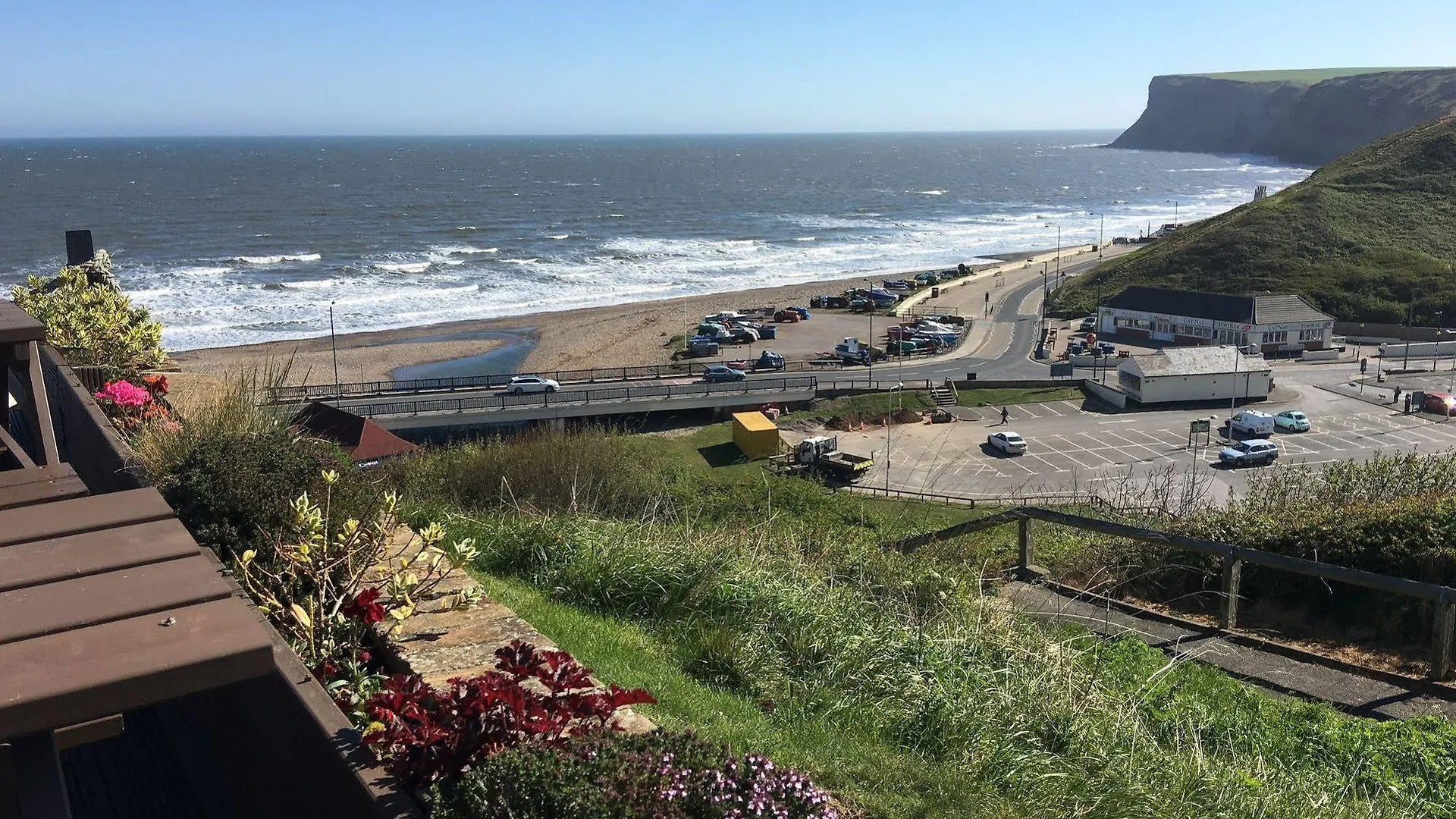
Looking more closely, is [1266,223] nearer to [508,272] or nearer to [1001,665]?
[508,272]

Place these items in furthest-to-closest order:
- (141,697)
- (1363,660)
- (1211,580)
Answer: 1. (1211,580)
2. (1363,660)
3. (141,697)

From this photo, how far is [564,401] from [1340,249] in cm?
5782

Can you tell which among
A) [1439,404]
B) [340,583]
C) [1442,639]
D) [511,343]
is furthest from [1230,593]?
[511,343]

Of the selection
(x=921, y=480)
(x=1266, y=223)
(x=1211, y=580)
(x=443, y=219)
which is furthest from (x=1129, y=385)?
(x=443, y=219)

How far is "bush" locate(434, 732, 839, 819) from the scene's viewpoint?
3.04 metres

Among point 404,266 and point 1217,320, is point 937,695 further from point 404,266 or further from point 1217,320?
point 404,266

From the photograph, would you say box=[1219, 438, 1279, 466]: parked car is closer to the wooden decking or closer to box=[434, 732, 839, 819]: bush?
box=[434, 732, 839, 819]: bush

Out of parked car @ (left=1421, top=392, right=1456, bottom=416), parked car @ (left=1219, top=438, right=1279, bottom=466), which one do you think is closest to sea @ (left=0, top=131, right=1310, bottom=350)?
parked car @ (left=1219, top=438, right=1279, bottom=466)

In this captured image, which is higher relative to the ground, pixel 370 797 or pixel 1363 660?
pixel 370 797

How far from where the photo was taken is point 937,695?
233 inches

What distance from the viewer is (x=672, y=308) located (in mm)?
65062

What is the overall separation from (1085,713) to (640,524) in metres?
4.10

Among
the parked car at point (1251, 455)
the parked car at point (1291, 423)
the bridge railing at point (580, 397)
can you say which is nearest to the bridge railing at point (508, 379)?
the bridge railing at point (580, 397)

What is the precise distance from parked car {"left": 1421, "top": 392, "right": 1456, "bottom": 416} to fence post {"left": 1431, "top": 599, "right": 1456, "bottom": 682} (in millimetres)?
37128
